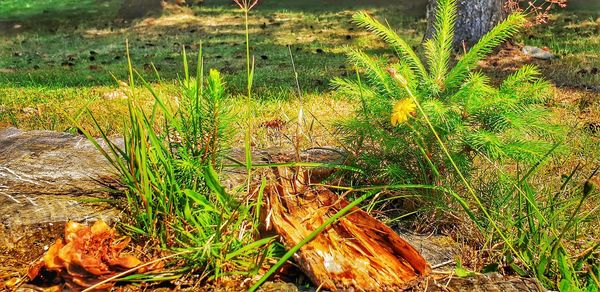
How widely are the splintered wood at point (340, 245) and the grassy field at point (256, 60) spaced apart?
29 cm

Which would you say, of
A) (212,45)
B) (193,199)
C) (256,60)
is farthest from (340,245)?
(212,45)

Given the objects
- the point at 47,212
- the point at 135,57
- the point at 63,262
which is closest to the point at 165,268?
the point at 63,262

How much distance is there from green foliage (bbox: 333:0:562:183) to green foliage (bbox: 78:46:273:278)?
2.16 ft

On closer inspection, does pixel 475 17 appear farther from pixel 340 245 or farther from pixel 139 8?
pixel 139 8

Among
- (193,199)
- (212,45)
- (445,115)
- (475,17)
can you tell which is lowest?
(212,45)

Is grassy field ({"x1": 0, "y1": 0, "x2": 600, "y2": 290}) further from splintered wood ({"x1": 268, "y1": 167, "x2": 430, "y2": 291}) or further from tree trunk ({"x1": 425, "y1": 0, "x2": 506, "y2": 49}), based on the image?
tree trunk ({"x1": 425, "y1": 0, "x2": 506, "y2": 49})

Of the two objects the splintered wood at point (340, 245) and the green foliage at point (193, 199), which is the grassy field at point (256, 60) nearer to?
the green foliage at point (193, 199)

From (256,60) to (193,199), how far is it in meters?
7.58

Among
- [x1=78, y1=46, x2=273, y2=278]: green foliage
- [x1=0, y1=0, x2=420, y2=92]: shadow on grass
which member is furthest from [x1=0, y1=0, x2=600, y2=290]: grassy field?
[x1=78, y1=46, x2=273, y2=278]: green foliage

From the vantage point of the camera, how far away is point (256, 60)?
32.2ft

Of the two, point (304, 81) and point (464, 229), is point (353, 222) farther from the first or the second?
point (304, 81)

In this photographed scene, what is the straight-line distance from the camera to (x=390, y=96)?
294cm

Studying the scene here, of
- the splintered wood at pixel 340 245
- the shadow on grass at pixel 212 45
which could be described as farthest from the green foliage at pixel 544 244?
the shadow on grass at pixel 212 45

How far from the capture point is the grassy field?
203 inches
